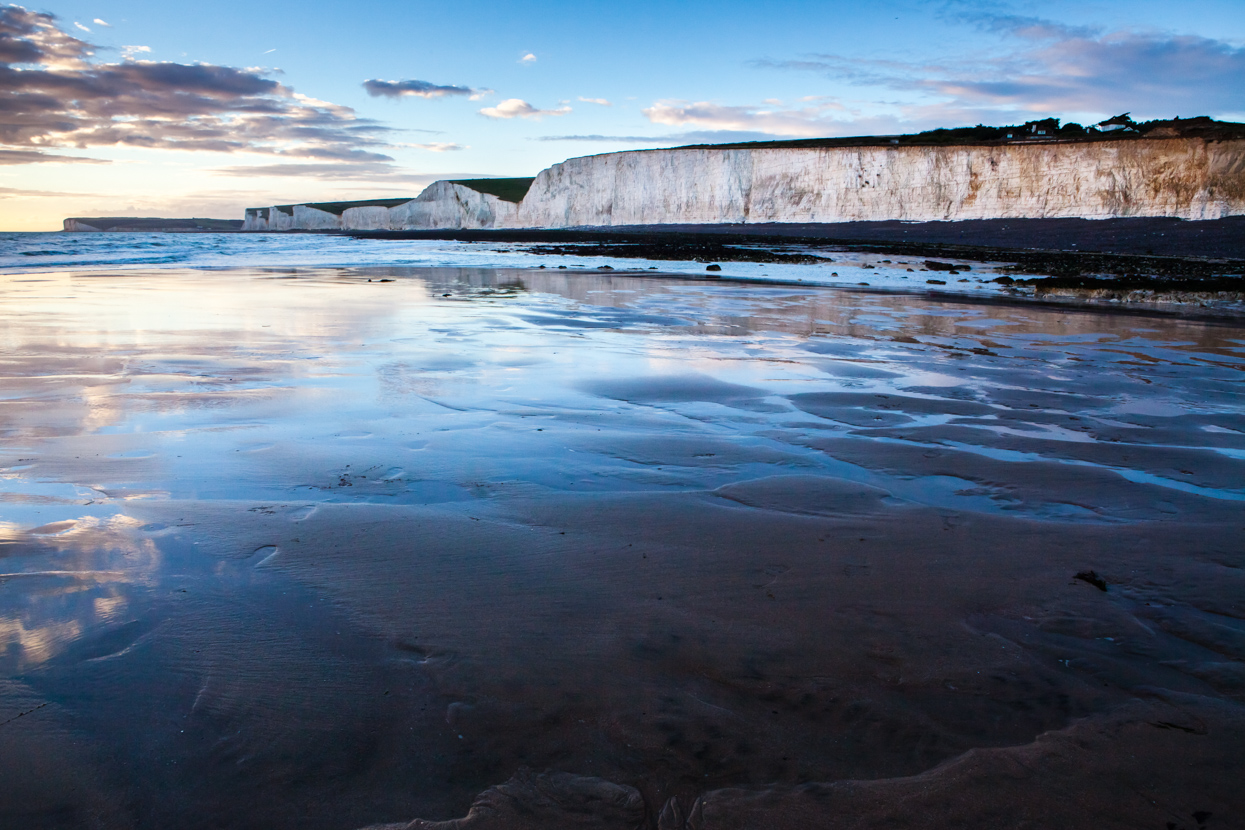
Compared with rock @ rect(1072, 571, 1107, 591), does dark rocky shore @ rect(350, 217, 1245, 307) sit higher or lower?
higher

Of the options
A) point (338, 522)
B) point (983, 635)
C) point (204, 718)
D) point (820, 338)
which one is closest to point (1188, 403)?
point (820, 338)

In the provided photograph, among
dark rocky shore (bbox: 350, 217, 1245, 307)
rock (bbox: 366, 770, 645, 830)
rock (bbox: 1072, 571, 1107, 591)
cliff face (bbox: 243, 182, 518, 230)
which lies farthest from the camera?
cliff face (bbox: 243, 182, 518, 230)

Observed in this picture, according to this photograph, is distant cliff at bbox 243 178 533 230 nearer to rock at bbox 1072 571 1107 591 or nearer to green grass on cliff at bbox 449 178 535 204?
green grass on cliff at bbox 449 178 535 204

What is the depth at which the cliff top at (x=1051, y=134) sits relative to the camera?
4178cm

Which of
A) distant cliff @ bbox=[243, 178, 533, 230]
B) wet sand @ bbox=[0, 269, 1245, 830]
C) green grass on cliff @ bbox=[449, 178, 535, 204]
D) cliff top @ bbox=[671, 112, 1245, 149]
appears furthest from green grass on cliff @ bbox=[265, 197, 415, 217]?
wet sand @ bbox=[0, 269, 1245, 830]

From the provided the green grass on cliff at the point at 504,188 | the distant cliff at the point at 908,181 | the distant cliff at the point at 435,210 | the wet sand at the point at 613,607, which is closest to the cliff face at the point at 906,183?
the distant cliff at the point at 908,181

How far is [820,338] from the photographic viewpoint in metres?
8.45

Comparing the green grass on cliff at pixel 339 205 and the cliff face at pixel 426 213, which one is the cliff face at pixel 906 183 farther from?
the green grass on cliff at pixel 339 205

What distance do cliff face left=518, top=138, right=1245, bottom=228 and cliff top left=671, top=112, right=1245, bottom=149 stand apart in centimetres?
171

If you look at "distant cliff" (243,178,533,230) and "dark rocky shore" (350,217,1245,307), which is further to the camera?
"distant cliff" (243,178,533,230)

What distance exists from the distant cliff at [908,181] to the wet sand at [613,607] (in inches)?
1756

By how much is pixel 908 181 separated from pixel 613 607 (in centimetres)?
5668

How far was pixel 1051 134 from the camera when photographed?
167 ft

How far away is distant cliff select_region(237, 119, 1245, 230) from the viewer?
3991 cm
